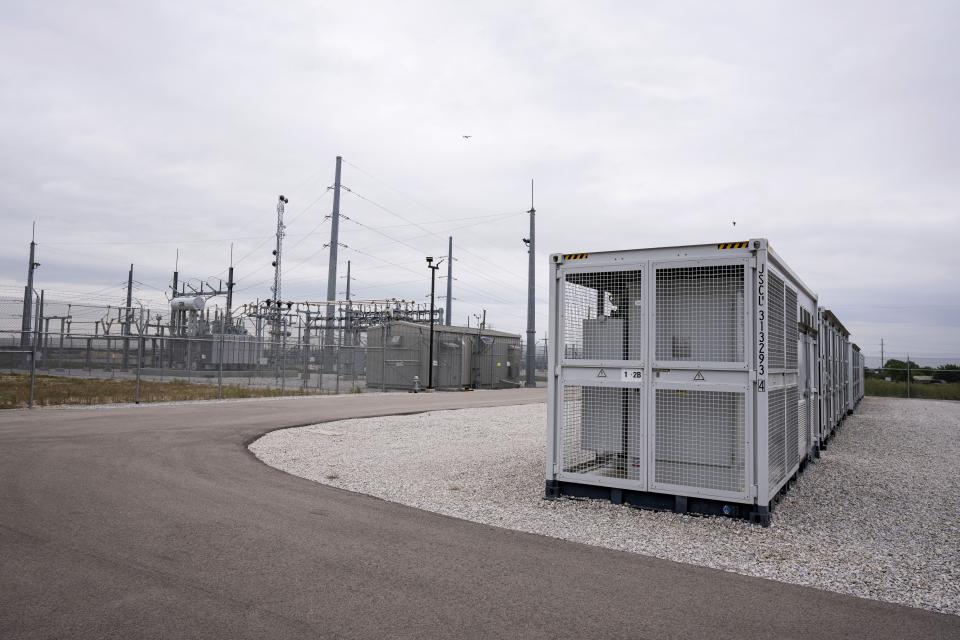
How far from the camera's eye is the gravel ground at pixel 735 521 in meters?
5.28

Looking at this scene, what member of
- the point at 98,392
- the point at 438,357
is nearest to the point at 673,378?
the point at 98,392

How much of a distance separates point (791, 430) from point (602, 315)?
3.10 meters

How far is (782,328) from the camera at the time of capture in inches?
311

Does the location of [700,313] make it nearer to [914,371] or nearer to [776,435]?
[776,435]

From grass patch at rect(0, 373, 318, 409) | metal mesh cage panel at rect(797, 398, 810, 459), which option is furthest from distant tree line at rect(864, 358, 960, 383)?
grass patch at rect(0, 373, 318, 409)

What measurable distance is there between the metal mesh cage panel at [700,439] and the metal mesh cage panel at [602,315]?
2.31 feet

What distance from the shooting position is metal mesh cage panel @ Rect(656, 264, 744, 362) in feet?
22.8

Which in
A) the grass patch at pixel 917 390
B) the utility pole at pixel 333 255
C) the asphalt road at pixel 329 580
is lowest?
the asphalt road at pixel 329 580

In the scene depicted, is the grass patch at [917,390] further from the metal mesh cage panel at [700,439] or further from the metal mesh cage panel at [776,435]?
the metal mesh cage panel at [700,439]

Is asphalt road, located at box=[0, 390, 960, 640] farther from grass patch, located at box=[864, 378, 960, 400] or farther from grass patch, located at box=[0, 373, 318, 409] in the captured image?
grass patch, located at box=[864, 378, 960, 400]

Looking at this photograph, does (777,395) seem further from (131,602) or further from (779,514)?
(131,602)

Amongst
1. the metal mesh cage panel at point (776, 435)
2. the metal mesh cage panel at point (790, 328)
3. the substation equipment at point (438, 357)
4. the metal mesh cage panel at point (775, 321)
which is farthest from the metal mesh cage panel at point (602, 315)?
the substation equipment at point (438, 357)

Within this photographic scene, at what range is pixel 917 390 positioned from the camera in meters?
33.6

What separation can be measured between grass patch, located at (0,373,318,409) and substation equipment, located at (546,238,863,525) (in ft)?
49.7
